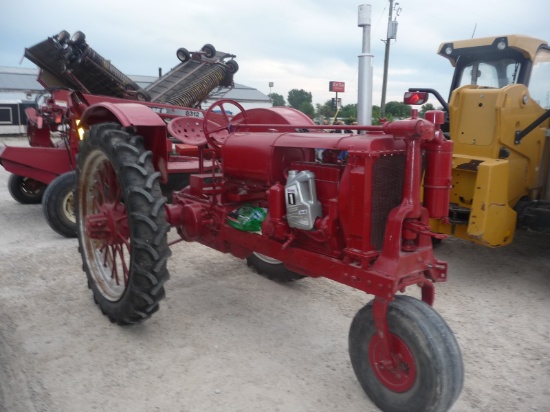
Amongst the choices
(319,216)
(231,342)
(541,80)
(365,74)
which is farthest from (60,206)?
(541,80)

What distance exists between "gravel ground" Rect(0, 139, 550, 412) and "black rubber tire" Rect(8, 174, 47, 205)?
312 centimetres

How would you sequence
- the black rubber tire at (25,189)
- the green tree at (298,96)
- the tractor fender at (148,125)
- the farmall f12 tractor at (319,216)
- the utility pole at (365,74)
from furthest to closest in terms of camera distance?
the green tree at (298,96) < the black rubber tire at (25,189) < the utility pole at (365,74) < the tractor fender at (148,125) < the farmall f12 tractor at (319,216)

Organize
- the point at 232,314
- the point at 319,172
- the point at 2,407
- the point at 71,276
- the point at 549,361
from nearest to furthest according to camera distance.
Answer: the point at 2,407, the point at 319,172, the point at 549,361, the point at 232,314, the point at 71,276

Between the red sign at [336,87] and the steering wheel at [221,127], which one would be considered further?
the red sign at [336,87]

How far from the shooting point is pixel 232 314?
3471 millimetres

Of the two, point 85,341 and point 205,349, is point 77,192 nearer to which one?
point 85,341

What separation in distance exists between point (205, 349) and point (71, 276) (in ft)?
6.04

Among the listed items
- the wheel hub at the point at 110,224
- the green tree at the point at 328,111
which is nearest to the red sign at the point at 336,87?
the green tree at the point at 328,111

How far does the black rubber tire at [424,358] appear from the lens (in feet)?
6.85

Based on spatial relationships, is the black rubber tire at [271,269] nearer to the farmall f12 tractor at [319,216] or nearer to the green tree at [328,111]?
the farmall f12 tractor at [319,216]

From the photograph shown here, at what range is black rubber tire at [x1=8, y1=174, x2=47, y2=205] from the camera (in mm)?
7277

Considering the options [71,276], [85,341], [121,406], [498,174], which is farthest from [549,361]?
[71,276]

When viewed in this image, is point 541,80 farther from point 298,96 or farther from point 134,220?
point 298,96

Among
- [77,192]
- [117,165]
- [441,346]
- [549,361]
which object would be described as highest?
[117,165]
